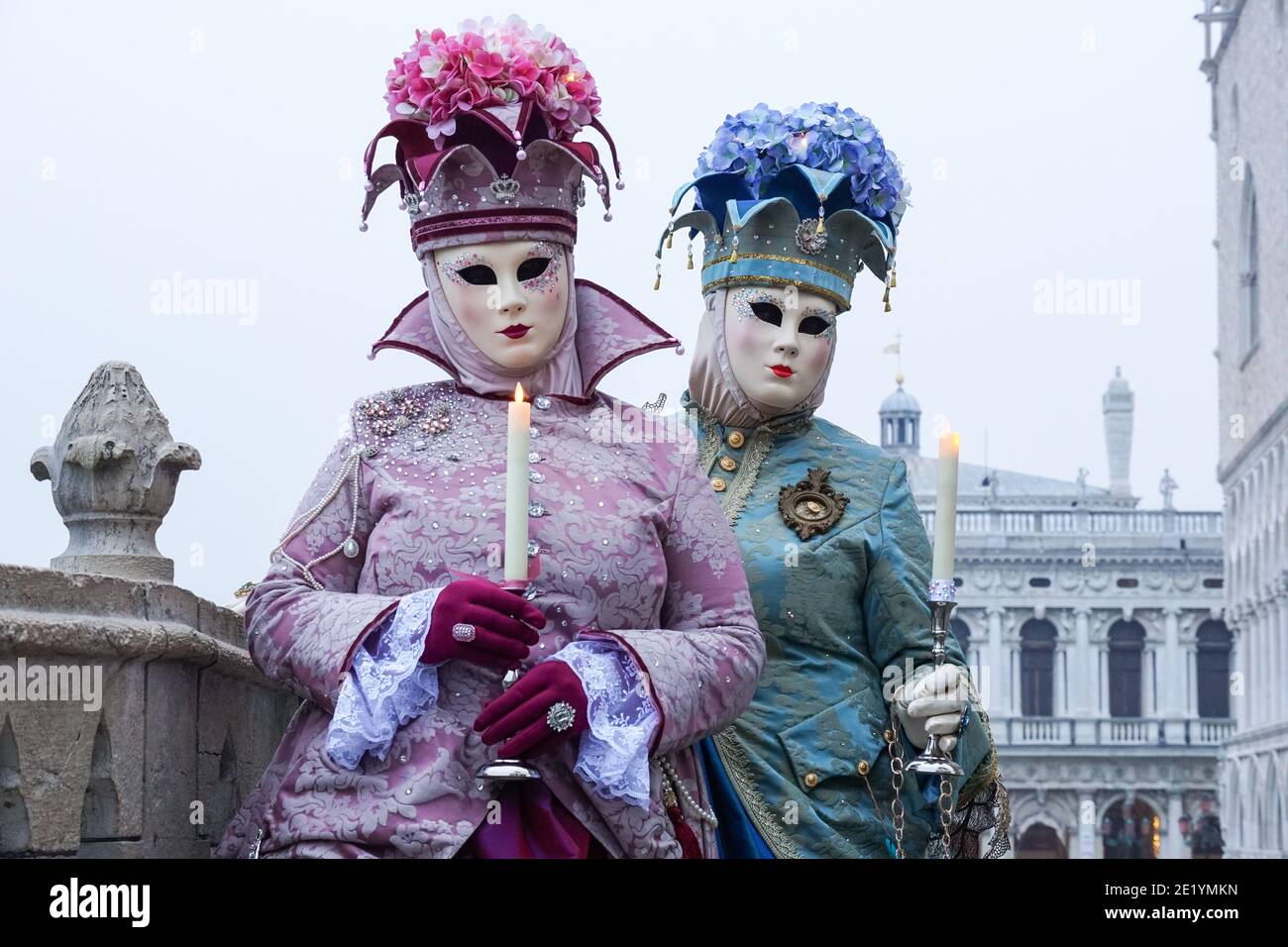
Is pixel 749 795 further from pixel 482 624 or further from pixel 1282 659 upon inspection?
pixel 1282 659

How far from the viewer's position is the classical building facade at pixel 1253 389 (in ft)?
116

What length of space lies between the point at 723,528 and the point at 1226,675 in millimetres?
41350

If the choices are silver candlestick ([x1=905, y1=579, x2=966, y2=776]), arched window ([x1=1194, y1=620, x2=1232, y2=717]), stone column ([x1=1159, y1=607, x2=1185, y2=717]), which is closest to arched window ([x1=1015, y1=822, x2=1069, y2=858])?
stone column ([x1=1159, y1=607, x2=1185, y2=717])

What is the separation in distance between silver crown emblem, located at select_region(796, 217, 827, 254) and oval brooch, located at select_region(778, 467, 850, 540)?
47 centimetres

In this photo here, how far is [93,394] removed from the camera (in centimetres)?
420

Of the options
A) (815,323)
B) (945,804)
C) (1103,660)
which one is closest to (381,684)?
(945,804)

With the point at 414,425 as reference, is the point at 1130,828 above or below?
below

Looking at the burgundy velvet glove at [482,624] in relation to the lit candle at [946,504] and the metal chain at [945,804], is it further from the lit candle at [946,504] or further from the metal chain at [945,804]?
the metal chain at [945,804]

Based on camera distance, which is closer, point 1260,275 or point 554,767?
point 554,767

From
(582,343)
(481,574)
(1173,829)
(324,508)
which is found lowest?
(1173,829)

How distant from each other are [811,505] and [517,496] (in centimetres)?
160

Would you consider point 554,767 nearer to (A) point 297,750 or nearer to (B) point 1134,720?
(A) point 297,750

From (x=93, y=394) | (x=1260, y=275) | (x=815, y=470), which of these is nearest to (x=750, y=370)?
(x=815, y=470)

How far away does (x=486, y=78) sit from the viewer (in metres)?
3.61
